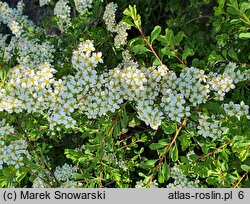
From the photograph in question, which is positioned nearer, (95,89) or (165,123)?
(95,89)

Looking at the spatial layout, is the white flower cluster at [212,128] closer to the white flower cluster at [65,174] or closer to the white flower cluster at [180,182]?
the white flower cluster at [180,182]

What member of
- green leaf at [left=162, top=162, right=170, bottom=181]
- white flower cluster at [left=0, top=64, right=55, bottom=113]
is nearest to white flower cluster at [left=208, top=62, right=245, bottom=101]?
green leaf at [left=162, top=162, right=170, bottom=181]

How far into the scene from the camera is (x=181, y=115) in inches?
89.4

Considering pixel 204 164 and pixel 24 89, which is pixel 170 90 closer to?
pixel 204 164

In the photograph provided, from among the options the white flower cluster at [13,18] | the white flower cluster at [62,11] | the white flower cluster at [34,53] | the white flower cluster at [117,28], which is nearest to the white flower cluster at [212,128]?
the white flower cluster at [117,28]

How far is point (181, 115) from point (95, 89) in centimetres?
51

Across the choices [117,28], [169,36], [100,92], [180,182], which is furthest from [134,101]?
[180,182]

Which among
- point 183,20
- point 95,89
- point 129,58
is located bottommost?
point 95,89

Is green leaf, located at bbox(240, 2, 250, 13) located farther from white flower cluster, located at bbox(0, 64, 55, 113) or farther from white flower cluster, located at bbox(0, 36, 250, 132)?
white flower cluster, located at bbox(0, 64, 55, 113)

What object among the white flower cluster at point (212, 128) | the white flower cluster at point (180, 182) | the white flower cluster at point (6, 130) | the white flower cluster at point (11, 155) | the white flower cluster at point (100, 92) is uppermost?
the white flower cluster at point (100, 92)

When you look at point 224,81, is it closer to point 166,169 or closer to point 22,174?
point 166,169
